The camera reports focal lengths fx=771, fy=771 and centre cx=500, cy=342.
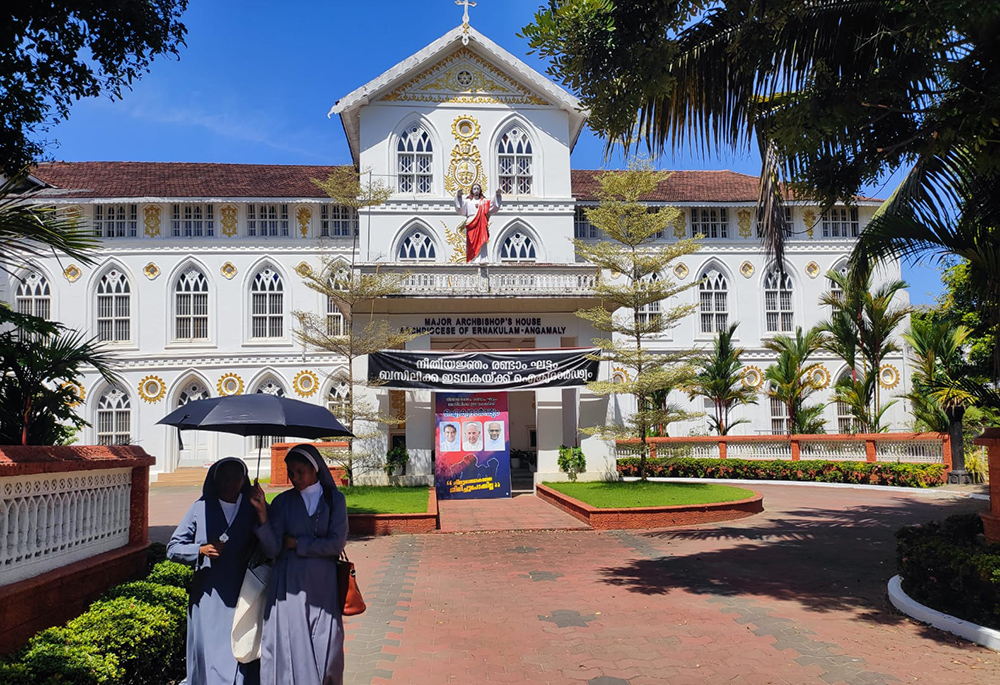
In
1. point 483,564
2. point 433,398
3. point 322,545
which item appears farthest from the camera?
point 433,398

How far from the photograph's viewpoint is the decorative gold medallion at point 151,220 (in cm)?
2809

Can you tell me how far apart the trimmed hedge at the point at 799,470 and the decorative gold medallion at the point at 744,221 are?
10.7 metres

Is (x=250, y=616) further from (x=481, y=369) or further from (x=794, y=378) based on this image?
(x=794, y=378)

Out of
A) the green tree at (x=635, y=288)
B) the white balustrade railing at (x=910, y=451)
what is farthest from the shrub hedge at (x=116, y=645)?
the white balustrade railing at (x=910, y=451)

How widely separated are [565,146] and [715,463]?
460 inches

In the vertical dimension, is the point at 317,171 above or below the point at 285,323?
above

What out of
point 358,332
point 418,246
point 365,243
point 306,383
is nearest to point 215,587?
point 358,332

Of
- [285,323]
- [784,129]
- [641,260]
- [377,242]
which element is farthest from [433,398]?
[784,129]

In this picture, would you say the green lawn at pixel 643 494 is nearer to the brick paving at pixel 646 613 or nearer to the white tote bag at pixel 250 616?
the brick paving at pixel 646 613

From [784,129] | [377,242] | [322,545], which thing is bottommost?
[322,545]

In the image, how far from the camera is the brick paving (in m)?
5.84

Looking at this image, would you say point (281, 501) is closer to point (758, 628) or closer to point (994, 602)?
point (758, 628)

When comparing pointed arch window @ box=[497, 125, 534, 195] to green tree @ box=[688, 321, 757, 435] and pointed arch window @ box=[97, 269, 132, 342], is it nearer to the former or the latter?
green tree @ box=[688, 321, 757, 435]

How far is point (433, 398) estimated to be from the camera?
19297mm
